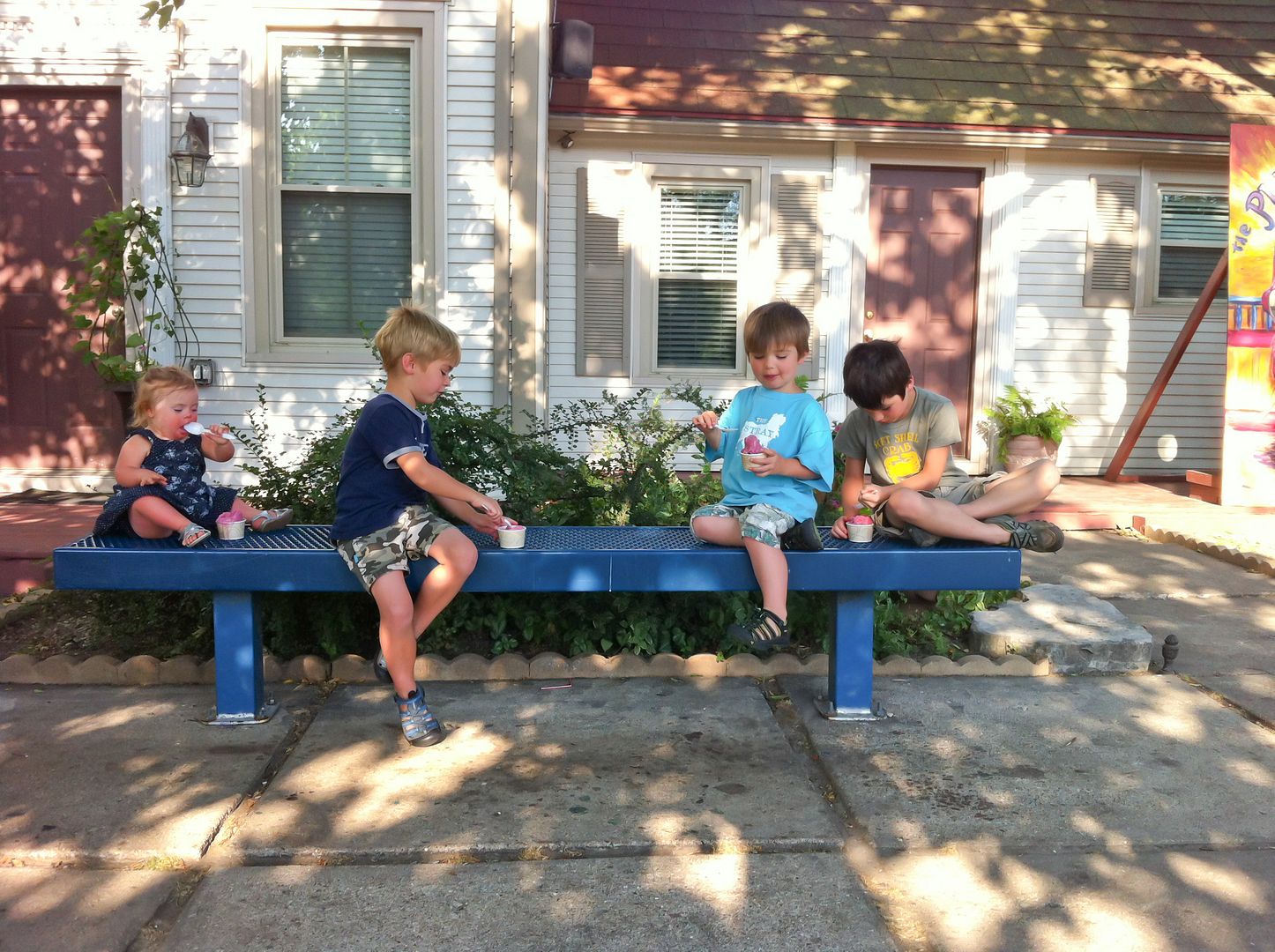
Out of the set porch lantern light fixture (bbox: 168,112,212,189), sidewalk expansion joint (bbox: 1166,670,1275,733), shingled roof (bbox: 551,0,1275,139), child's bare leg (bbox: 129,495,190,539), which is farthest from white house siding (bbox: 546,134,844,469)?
child's bare leg (bbox: 129,495,190,539)

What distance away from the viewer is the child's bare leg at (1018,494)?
14.2ft

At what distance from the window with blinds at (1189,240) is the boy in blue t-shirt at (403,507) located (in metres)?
7.91

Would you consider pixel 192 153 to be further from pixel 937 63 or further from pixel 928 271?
pixel 937 63

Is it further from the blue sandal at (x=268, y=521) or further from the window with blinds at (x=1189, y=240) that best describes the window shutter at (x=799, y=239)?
the blue sandal at (x=268, y=521)

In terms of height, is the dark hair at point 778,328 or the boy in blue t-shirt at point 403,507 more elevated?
the dark hair at point 778,328

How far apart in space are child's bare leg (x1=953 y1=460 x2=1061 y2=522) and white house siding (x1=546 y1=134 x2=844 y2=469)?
4885 millimetres

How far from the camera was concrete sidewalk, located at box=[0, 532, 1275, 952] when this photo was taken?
2709 mm

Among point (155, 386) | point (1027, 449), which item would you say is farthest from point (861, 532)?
point (1027, 449)

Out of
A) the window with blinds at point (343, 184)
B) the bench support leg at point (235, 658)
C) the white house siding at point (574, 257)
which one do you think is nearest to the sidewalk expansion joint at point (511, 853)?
the bench support leg at point (235, 658)

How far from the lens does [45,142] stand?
7.48 m

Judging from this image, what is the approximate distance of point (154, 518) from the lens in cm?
407

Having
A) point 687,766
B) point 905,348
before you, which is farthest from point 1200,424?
point 687,766

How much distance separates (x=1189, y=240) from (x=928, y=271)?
231 centimetres

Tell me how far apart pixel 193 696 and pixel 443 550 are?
1218 mm
